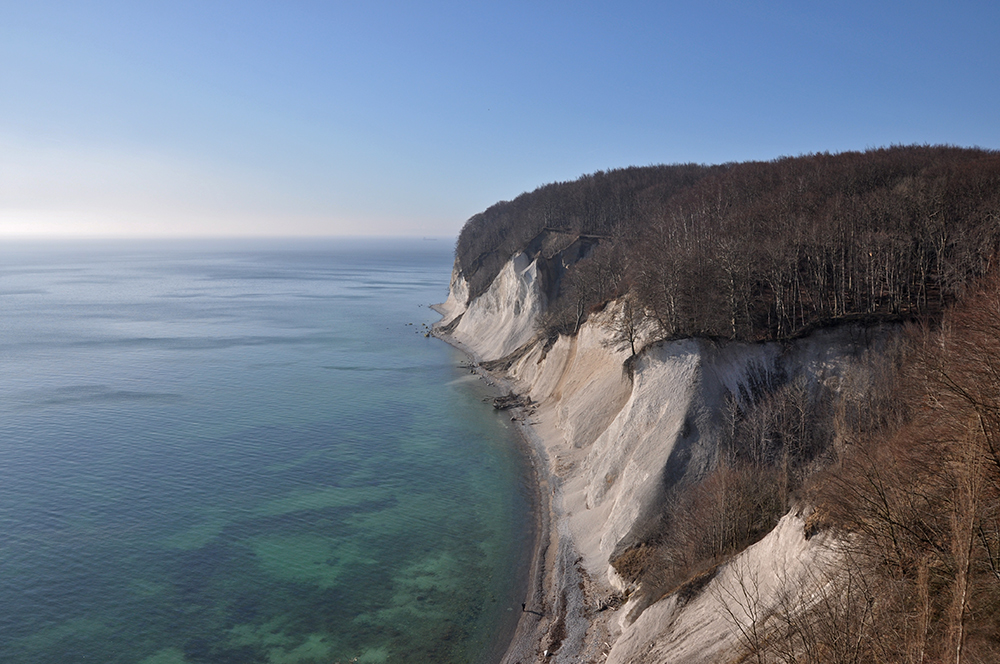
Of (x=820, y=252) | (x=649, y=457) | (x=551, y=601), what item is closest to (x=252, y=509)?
(x=551, y=601)

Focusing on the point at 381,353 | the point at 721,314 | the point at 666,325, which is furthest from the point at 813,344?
the point at 381,353

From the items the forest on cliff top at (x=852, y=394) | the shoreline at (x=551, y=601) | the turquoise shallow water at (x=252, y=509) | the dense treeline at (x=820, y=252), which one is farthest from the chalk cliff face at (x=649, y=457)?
the turquoise shallow water at (x=252, y=509)

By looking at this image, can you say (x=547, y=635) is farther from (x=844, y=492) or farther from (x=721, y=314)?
(x=721, y=314)

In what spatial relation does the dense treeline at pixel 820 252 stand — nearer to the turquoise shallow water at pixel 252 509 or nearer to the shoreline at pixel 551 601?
the shoreline at pixel 551 601

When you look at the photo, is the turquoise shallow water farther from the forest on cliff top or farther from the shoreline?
the forest on cliff top

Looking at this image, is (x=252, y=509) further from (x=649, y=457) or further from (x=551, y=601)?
(x=649, y=457)

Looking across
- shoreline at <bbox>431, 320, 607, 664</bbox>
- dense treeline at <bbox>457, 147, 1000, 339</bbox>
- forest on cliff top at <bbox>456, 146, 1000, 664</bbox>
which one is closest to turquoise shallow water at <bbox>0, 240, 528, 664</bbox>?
shoreline at <bbox>431, 320, 607, 664</bbox>

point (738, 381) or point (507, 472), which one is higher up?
point (738, 381)
